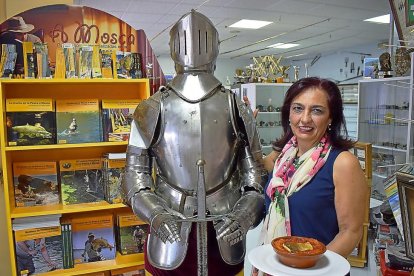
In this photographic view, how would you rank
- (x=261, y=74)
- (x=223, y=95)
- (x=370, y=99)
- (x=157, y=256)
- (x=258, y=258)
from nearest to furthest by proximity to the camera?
(x=258, y=258) < (x=157, y=256) < (x=223, y=95) < (x=370, y=99) < (x=261, y=74)

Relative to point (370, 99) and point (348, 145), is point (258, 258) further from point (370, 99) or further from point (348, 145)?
point (370, 99)

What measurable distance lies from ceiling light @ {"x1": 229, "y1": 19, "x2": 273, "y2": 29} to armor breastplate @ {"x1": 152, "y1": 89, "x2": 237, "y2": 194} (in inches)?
194

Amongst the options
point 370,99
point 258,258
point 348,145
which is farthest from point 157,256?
point 370,99

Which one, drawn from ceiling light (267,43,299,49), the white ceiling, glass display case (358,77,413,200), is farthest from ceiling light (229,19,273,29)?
glass display case (358,77,413,200)

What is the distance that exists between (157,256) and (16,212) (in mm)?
956

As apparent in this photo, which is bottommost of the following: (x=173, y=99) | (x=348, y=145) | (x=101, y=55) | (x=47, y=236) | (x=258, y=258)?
(x=47, y=236)

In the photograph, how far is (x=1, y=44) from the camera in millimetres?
1905

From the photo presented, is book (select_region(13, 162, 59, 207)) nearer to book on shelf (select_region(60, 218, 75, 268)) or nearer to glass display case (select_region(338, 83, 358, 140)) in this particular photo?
book on shelf (select_region(60, 218, 75, 268))

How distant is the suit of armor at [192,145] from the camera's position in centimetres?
145

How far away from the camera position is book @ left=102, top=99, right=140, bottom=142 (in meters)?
2.09

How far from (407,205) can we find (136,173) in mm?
992

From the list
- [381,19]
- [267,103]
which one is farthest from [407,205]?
[381,19]

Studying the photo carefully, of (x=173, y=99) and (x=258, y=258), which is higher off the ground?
(x=173, y=99)

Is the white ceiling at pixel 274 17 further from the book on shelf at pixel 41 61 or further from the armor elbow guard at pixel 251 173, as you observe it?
the armor elbow guard at pixel 251 173
